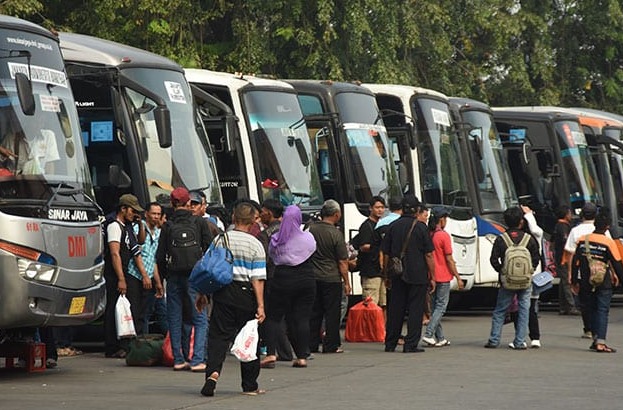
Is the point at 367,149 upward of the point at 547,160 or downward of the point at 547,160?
downward

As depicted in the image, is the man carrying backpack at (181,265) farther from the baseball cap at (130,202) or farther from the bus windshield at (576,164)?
the bus windshield at (576,164)

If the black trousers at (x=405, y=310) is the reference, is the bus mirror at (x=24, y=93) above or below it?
above

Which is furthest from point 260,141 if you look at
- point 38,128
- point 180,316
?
point 38,128

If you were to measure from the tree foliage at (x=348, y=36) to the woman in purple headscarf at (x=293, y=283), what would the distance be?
1287cm

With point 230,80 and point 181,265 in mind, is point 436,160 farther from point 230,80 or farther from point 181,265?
point 181,265

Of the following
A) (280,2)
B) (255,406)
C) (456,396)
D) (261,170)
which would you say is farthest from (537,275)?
(280,2)

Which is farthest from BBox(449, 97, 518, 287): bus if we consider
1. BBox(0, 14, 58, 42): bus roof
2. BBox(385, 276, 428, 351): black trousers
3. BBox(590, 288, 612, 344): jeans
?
BBox(0, 14, 58, 42): bus roof

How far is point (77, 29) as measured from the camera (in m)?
32.2

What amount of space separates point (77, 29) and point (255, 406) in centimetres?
2021

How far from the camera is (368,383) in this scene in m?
15.0

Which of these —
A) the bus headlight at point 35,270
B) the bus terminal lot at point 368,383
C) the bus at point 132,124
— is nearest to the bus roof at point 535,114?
the bus terminal lot at point 368,383

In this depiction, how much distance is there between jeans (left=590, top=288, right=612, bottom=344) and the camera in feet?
63.0

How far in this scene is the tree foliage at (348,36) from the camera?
105ft

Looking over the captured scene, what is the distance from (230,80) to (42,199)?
334 inches
